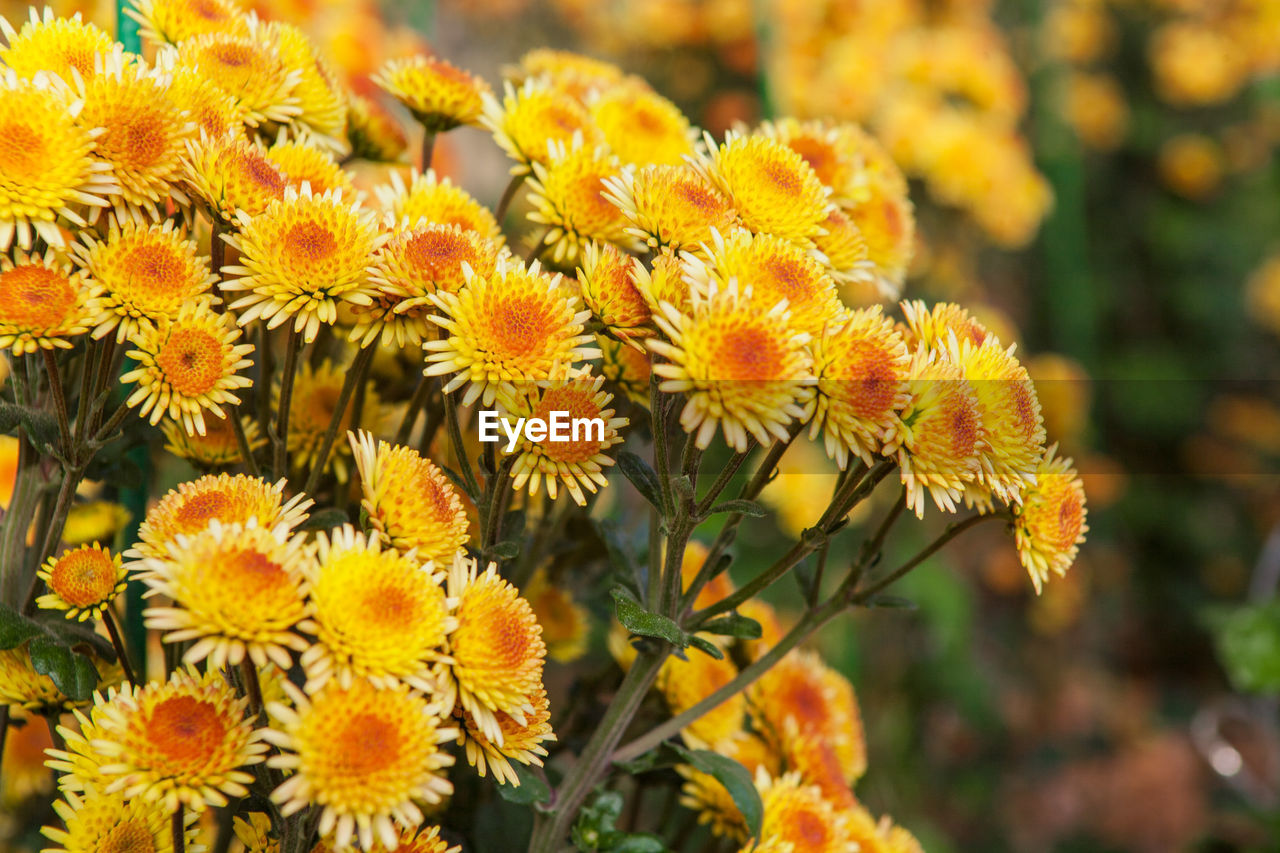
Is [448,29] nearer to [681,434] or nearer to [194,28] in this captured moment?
[194,28]

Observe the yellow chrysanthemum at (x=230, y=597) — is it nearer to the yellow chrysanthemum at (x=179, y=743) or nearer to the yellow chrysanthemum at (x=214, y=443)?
the yellow chrysanthemum at (x=179, y=743)

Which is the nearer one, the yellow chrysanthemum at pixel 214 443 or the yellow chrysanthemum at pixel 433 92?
the yellow chrysanthemum at pixel 214 443

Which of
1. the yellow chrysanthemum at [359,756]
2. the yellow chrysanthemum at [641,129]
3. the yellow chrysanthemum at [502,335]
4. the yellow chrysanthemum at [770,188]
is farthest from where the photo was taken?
the yellow chrysanthemum at [641,129]

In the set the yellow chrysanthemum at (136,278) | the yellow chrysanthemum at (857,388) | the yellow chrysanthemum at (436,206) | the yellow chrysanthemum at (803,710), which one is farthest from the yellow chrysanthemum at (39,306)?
the yellow chrysanthemum at (803,710)

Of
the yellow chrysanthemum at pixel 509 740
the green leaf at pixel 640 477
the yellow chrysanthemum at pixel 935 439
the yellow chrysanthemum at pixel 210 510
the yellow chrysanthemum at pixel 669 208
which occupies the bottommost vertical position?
the yellow chrysanthemum at pixel 509 740

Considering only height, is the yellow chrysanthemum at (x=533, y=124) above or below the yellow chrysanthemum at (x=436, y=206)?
above

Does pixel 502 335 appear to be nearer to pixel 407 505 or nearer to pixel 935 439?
pixel 407 505

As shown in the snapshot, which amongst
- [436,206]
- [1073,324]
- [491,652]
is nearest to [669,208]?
[436,206]

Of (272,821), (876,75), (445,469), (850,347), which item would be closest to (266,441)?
(445,469)
